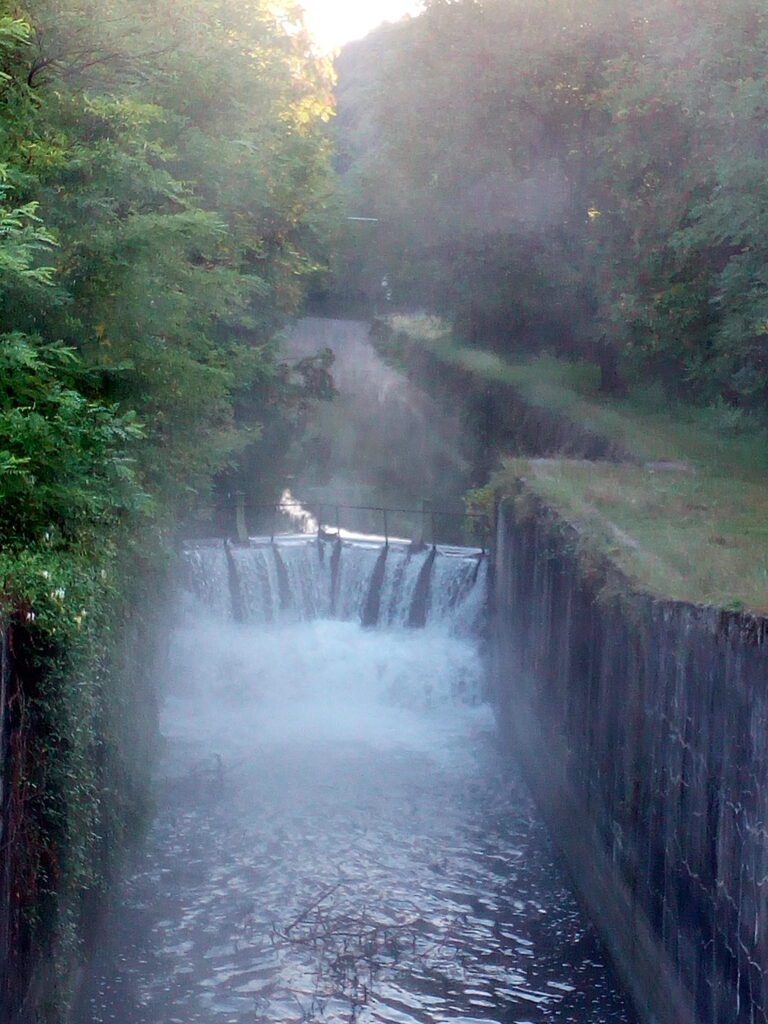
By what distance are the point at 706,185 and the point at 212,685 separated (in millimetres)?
9889

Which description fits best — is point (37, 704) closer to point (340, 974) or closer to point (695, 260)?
point (340, 974)

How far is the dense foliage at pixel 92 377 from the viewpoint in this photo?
7402mm

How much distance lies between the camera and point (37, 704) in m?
7.24

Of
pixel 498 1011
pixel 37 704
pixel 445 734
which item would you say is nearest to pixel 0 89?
pixel 37 704

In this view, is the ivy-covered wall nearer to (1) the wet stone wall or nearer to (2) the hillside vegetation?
(1) the wet stone wall

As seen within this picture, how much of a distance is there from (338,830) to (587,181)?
641 inches

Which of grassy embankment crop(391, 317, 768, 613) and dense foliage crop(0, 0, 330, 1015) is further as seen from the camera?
grassy embankment crop(391, 317, 768, 613)

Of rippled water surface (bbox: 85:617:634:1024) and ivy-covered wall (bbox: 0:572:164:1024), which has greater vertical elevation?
ivy-covered wall (bbox: 0:572:164:1024)

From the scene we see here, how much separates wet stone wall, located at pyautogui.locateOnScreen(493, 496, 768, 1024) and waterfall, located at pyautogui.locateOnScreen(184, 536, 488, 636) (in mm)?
5329

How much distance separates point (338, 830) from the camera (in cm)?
1297

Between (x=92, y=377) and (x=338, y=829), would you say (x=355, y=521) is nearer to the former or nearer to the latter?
(x=338, y=829)

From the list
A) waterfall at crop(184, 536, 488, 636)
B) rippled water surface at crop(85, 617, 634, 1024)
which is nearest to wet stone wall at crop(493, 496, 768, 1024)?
rippled water surface at crop(85, 617, 634, 1024)

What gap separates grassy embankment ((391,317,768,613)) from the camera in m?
9.56

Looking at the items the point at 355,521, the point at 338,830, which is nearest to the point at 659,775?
the point at 338,830
